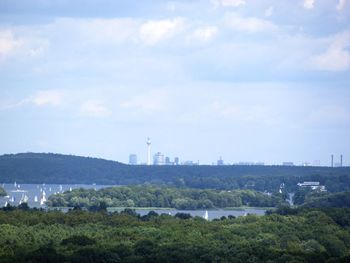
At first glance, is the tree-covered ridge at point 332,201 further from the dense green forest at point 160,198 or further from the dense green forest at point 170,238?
the dense green forest at point 170,238

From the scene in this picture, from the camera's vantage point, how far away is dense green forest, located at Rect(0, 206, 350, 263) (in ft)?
238

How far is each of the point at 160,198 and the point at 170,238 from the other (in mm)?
85913

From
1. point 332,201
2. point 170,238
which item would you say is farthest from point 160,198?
point 170,238

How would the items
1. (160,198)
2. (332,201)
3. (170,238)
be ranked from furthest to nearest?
1. (160,198)
2. (332,201)
3. (170,238)

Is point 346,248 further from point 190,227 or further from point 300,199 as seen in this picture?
point 300,199

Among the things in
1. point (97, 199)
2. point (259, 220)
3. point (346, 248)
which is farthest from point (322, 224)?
point (97, 199)

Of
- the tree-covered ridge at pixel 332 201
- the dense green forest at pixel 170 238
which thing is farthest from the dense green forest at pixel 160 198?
the dense green forest at pixel 170 238

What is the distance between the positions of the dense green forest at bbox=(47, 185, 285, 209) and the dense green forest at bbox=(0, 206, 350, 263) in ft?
152

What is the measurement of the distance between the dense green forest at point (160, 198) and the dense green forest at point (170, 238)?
46243 mm

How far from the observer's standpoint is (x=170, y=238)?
8450 centimetres

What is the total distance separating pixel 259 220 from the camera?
102875mm

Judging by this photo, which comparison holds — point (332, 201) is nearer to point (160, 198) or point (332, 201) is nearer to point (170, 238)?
point (160, 198)

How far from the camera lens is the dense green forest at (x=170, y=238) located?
72.6 meters

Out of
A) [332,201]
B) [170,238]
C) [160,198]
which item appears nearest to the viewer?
[170,238]
